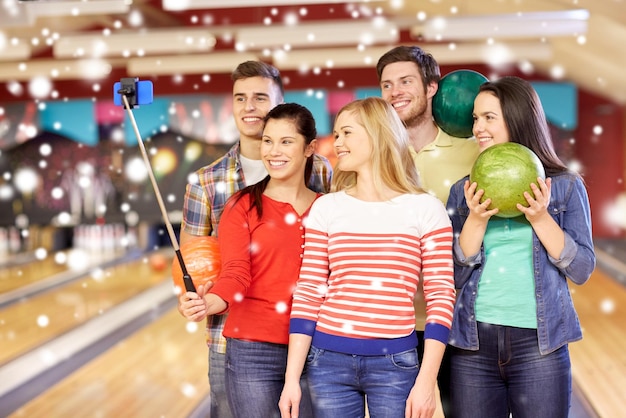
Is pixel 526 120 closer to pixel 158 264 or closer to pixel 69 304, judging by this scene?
pixel 69 304

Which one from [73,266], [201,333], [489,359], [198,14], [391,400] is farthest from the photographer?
[198,14]

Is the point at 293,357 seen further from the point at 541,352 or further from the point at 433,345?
the point at 541,352

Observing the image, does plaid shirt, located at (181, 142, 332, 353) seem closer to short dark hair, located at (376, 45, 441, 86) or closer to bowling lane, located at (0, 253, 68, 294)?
short dark hair, located at (376, 45, 441, 86)

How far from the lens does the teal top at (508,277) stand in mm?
1394

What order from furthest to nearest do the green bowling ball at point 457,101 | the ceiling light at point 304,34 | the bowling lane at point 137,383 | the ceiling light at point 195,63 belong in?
the ceiling light at point 195,63
the ceiling light at point 304,34
the bowling lane at point 137,383
the green bowling ball at point 457,101

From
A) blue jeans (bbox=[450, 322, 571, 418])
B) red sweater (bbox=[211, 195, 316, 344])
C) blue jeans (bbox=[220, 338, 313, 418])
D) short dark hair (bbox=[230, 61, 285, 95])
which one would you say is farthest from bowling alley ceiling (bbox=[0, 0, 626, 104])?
blue jeans (bbox=[450, 322, 571, 418])

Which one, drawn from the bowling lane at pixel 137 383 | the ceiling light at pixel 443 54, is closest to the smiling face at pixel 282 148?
the bowling lane at pixel 137 383

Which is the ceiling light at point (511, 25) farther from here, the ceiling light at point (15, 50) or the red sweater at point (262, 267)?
the red sweater at point (262, 267)

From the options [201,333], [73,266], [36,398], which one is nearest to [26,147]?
[73,266]

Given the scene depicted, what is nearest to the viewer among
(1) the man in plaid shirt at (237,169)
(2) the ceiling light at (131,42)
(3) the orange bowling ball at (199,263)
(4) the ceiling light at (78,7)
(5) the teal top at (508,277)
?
(5) the teal top at (508,277)

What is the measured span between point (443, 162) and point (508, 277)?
0.39m

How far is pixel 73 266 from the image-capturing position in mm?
6547

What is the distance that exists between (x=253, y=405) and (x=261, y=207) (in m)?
0.40

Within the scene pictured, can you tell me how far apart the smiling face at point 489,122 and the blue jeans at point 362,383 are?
0.47 m
